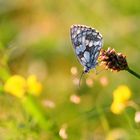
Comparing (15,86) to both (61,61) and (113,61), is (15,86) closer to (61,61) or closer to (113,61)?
(113,61)

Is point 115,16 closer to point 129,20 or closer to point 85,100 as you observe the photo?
point 129,20

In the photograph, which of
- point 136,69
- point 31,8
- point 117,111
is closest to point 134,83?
point 136,69

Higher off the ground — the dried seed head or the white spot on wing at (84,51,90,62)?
the white spot on wing at (84,51,90,62)

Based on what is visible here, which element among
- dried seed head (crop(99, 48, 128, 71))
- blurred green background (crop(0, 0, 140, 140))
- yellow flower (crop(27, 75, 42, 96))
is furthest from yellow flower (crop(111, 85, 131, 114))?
dried seed head (crop(99, 48, 128, 71))

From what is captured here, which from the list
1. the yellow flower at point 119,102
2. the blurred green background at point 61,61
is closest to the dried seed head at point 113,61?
the yellow flower at point 119,102

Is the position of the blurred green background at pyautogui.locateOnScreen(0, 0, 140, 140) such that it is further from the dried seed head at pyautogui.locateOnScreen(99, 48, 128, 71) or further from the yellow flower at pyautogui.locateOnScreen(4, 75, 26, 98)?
the dried seed head at pyautogui.locateOnScreen(99, 48, 128, 71)

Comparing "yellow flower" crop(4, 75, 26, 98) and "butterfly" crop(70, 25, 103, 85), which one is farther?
"yellow flower" crop(4, 75, 26, 98)
